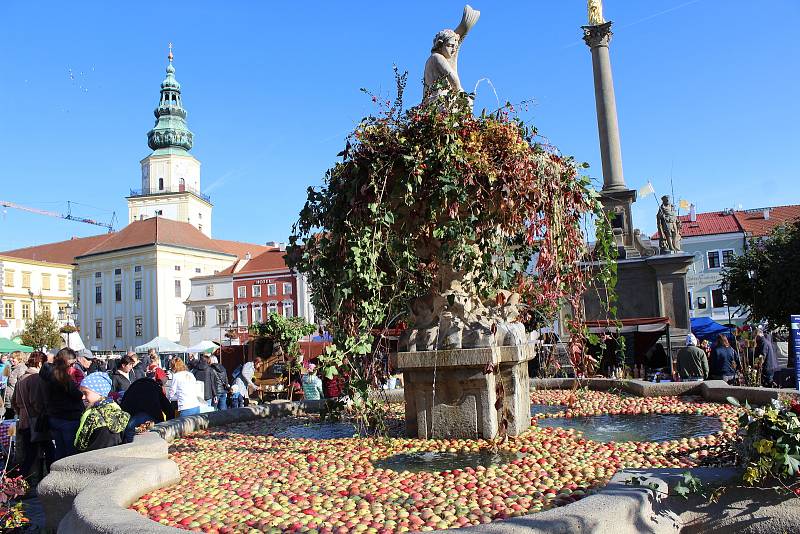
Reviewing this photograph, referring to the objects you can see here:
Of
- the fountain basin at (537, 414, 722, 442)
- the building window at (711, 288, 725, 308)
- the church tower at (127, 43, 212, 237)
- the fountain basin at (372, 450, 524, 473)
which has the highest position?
the church tower at (127, 43, 212, 237)

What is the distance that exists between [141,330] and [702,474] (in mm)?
77267

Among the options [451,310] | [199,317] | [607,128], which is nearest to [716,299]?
[607,128]

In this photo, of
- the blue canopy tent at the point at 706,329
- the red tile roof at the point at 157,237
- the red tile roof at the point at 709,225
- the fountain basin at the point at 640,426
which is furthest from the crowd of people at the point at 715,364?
the red tile roof at the point at 157,237

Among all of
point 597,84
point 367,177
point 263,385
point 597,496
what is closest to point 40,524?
point 367,177

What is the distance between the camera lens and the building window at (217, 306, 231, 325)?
227ft

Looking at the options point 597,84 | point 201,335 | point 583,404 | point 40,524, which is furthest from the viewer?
point 201,335

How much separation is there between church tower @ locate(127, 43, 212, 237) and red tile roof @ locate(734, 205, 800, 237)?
235ft

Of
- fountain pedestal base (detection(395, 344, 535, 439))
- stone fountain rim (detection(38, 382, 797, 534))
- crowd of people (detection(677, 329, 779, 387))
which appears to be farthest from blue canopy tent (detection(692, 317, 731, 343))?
stone fountain rim (detection(38, 382, 797, 534))

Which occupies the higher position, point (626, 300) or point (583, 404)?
point (626, 300)

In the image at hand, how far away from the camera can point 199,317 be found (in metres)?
71.6

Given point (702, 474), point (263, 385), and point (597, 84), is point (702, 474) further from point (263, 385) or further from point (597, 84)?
point (597, 84)

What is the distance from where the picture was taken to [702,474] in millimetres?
3715

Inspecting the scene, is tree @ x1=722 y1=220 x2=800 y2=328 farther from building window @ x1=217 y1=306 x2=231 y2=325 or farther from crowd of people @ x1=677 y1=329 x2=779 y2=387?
building window @ x1=217 y1=306 x2=231 y2=325

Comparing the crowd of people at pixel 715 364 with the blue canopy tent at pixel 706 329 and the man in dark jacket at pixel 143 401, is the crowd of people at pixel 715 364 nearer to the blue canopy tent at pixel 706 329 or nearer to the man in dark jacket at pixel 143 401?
the man in dark jacket at pixel 143 401
